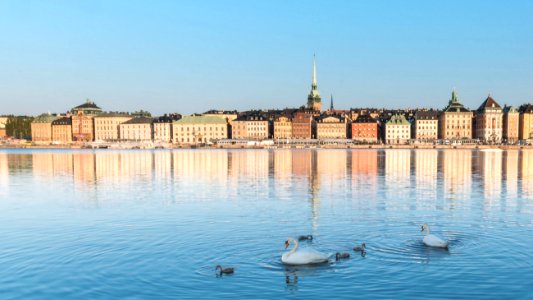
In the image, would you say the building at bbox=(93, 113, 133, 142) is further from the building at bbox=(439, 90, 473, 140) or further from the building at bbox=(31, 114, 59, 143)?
the building at bbox=(439, 90, 473, 140)

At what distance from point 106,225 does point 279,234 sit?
19.2ft

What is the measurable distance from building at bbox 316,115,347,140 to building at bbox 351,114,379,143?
329 cm

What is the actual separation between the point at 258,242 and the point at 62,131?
178 meters

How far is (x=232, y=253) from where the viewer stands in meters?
13.2

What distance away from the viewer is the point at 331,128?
15538 centimetres

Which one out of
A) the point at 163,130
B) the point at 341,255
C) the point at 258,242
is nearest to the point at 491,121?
the point at 163,130

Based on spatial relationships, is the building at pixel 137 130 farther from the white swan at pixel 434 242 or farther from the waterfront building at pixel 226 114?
the white swan at pixel 434 242

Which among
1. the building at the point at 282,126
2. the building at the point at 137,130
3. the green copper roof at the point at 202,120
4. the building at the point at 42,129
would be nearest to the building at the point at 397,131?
the building at the point at 282,126

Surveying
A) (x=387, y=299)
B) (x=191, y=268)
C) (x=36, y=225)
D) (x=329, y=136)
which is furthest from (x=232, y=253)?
(x=329, y=136)

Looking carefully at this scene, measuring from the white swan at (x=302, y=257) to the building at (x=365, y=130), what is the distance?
141m

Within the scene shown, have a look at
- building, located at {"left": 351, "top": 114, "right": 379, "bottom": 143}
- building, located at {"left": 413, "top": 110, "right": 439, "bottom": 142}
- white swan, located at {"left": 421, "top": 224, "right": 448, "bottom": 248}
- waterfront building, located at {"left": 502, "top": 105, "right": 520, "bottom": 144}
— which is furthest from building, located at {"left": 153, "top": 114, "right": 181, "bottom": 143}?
white swan, located at {"left": 421, "top": 224, "right": 448, "bottom": 248}

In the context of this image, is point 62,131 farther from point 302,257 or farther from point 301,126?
point 302,257

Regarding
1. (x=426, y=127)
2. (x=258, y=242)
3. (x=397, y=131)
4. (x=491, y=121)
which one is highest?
(x=491, y=121)

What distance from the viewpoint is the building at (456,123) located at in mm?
149000
